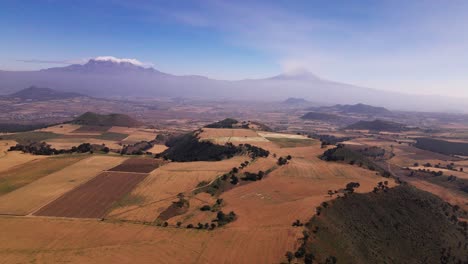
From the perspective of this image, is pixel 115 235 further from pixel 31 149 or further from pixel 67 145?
pixel 67 145

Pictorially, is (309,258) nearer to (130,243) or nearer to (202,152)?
(130,243)

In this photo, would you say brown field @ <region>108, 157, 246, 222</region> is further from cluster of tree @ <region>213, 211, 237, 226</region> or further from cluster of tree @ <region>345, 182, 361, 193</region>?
cluster of tree @ <region>345, 182, 361, 193</region>

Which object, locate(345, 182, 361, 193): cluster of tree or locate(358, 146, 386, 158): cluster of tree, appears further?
locate(358, 146, 386, 158): cluster of tree

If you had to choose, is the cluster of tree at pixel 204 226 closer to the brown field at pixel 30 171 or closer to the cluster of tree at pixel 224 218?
the cluster of tree at pixel 224 218

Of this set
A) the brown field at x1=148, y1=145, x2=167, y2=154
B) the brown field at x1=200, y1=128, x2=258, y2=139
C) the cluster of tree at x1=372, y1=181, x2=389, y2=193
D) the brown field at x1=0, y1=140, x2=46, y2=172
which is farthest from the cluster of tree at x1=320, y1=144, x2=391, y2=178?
the brown field at x1=0, y1=140, x2=46, y2=172

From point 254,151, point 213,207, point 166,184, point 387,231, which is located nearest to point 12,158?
point 166,184

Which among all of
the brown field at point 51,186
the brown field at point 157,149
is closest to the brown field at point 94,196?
the brown field at point 51,186
